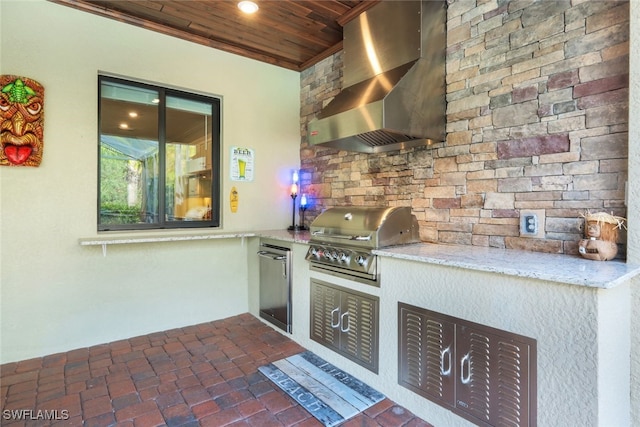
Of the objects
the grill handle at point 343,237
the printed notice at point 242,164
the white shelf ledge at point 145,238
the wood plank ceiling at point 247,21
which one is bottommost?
the white shelf ledge at point 145,238

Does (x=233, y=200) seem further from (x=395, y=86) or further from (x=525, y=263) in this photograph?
(x=525, y=263)

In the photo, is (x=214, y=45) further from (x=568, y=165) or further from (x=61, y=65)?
(x=568, y=165)

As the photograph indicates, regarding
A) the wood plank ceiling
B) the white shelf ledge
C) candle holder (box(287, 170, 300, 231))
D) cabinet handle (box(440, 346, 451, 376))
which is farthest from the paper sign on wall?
cabinet handle (box(440, 346, 451, 376))

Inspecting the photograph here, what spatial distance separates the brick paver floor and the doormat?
0.19 feet

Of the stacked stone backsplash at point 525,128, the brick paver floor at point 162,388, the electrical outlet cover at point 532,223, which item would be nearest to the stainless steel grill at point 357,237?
the stacked stone backsplash at point 525,128

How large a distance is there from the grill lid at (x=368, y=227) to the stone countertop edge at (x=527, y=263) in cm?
10

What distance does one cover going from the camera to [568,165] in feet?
6.19

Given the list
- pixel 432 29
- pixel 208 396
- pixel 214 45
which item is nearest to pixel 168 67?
pixel 214 45

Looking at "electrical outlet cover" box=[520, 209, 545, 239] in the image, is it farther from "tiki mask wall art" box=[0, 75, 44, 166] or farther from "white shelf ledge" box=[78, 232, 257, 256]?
"tiki mask wall art" box=[0, 75, 44, 166]

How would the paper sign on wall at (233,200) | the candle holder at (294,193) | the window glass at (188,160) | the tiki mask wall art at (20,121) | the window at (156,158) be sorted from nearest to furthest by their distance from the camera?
the tiki mask wall art at (20,121), the window at (156,158), the window glass at (188,160), the paper sign on wall at (233,200), the candle holder at (294,193)

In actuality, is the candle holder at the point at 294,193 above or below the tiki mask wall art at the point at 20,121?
below

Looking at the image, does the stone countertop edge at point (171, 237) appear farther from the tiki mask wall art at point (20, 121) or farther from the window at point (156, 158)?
the tiki mask wall art at point (20, 121)

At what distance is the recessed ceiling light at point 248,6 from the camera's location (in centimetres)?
274

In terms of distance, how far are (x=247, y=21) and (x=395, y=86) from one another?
5.48 ft
